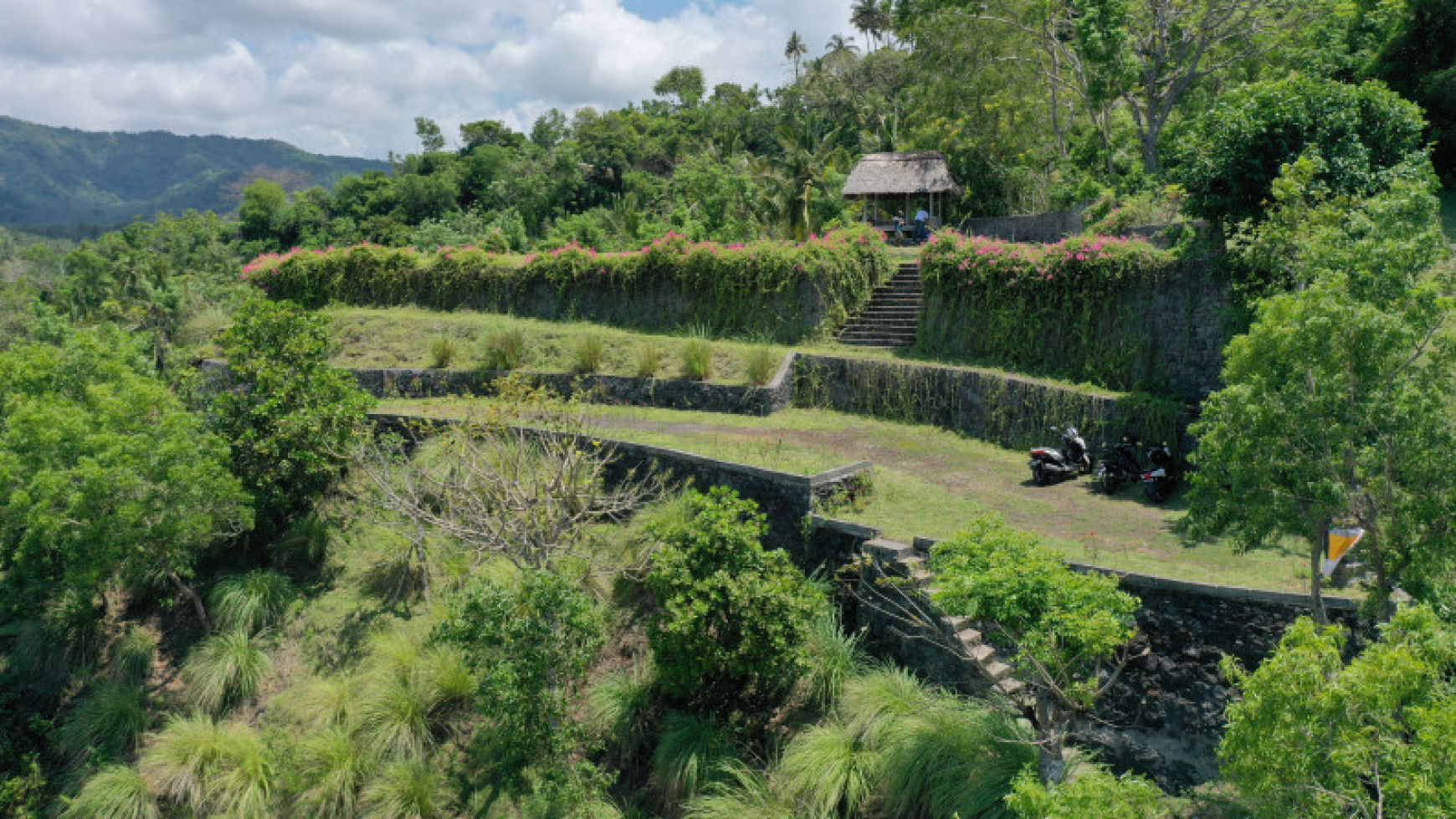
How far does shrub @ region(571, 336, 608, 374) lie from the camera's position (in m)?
17.2

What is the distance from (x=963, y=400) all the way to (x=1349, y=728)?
9631 millimetres

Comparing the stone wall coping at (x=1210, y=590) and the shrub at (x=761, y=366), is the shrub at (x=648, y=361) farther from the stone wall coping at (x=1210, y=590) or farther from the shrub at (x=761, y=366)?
the stone wall coping at (x=1210, y=590)

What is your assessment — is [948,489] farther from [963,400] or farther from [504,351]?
[504,351]

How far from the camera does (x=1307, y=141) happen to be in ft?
36.1

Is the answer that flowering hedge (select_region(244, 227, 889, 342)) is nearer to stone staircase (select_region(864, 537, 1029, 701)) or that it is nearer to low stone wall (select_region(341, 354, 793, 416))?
low stone wall (select_region(341, 354, 793, 416))

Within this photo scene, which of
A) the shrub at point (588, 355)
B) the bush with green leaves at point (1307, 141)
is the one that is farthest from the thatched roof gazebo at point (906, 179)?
the bush with green leaves at point (1307, 141)

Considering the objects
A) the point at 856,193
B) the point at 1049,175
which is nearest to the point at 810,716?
the point at 856,193

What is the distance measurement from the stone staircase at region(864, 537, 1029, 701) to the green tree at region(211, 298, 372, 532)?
8.50 m

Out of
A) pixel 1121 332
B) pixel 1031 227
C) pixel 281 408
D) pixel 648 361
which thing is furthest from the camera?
pixel 1031 227

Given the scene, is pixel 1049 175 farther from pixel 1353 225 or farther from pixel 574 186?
pixel 574 186

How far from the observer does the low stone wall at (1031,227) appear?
19109 mm

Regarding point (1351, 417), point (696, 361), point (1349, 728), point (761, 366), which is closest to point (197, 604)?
point (696, 361)

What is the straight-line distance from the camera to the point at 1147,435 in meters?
11.4

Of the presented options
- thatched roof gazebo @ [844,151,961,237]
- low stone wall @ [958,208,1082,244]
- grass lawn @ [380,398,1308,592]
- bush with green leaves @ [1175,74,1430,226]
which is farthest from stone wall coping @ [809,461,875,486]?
thatched roof gazebo @ [844,151,961,237]
